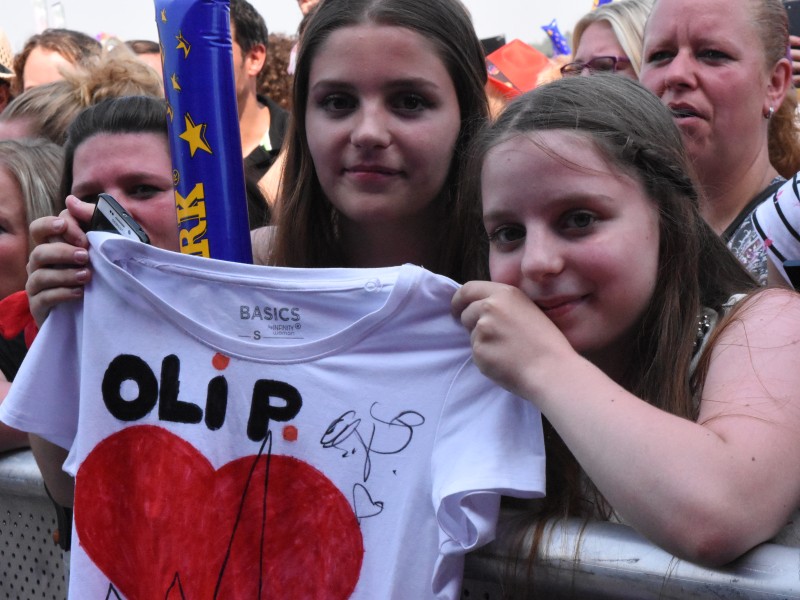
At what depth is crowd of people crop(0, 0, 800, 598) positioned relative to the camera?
4.60ft

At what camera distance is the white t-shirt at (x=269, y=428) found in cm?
150

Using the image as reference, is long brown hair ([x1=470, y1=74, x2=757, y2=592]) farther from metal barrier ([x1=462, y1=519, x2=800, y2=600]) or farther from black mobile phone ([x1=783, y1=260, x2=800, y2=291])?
metal barrier ([x1=462, y1=519, x2=800, y2=600])

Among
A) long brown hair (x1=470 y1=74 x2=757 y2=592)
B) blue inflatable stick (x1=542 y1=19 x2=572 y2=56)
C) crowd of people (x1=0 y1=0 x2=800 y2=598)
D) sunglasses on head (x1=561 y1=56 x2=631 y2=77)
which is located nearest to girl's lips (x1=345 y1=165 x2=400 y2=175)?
crowd of people (x1=0 y1=0 x2=800 y2=598)

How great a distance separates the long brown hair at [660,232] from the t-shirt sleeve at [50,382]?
32.9 inches

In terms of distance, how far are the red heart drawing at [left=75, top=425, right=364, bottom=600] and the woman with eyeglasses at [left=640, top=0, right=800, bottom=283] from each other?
1.51 meters

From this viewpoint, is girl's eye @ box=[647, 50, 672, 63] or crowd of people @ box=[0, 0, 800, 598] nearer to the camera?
crowd of people @ box=[0, 0, 800, 598]

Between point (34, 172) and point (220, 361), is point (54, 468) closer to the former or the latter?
point (220, 361)

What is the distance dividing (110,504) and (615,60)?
243cm

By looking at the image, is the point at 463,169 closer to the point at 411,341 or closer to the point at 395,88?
the point at 395,88

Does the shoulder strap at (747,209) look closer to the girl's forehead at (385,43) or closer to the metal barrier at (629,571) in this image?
the girl's forehead at (385,43)

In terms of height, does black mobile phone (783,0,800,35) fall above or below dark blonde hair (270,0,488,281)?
above

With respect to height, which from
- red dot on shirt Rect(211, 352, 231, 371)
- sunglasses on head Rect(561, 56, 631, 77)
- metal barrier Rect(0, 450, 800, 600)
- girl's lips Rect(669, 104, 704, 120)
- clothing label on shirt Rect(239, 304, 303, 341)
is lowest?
metal barrier Rect(0, 450, 800, 600)

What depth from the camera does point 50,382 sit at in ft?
5.97

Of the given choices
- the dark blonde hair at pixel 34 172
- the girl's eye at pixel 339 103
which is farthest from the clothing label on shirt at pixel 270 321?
the dark blonde hair at pixel 34 172
